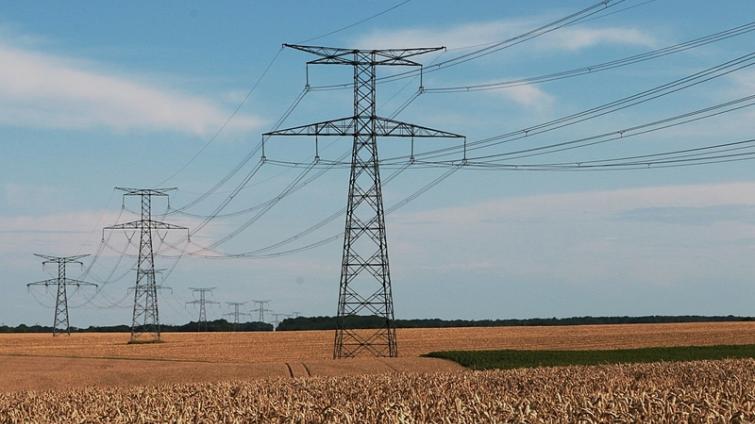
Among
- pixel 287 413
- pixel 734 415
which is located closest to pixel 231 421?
pixel 287 413

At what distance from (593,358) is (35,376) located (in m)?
25.1

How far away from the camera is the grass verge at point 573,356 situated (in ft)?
156

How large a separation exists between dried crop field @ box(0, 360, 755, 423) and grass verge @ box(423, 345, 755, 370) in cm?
1135

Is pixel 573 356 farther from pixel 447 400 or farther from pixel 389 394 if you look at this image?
pixel 447 400

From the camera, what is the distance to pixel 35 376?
41.5m

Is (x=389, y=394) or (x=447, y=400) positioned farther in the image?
(x=389, y=394)

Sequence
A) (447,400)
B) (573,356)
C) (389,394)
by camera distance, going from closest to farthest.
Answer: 1. (447,400)
2. (389,394)
3. (573,356)

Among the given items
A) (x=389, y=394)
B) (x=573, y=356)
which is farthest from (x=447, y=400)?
(x=573, y=356)

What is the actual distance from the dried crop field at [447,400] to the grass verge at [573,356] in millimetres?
11353

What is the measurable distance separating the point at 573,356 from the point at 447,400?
34.3m

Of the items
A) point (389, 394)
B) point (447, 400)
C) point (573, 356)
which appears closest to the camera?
point (447, 400)

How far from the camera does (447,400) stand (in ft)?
62.2

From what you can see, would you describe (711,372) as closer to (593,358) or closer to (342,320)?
(593,358)

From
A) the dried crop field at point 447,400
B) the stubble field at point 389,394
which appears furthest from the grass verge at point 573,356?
the dried crop field at point 447,400
